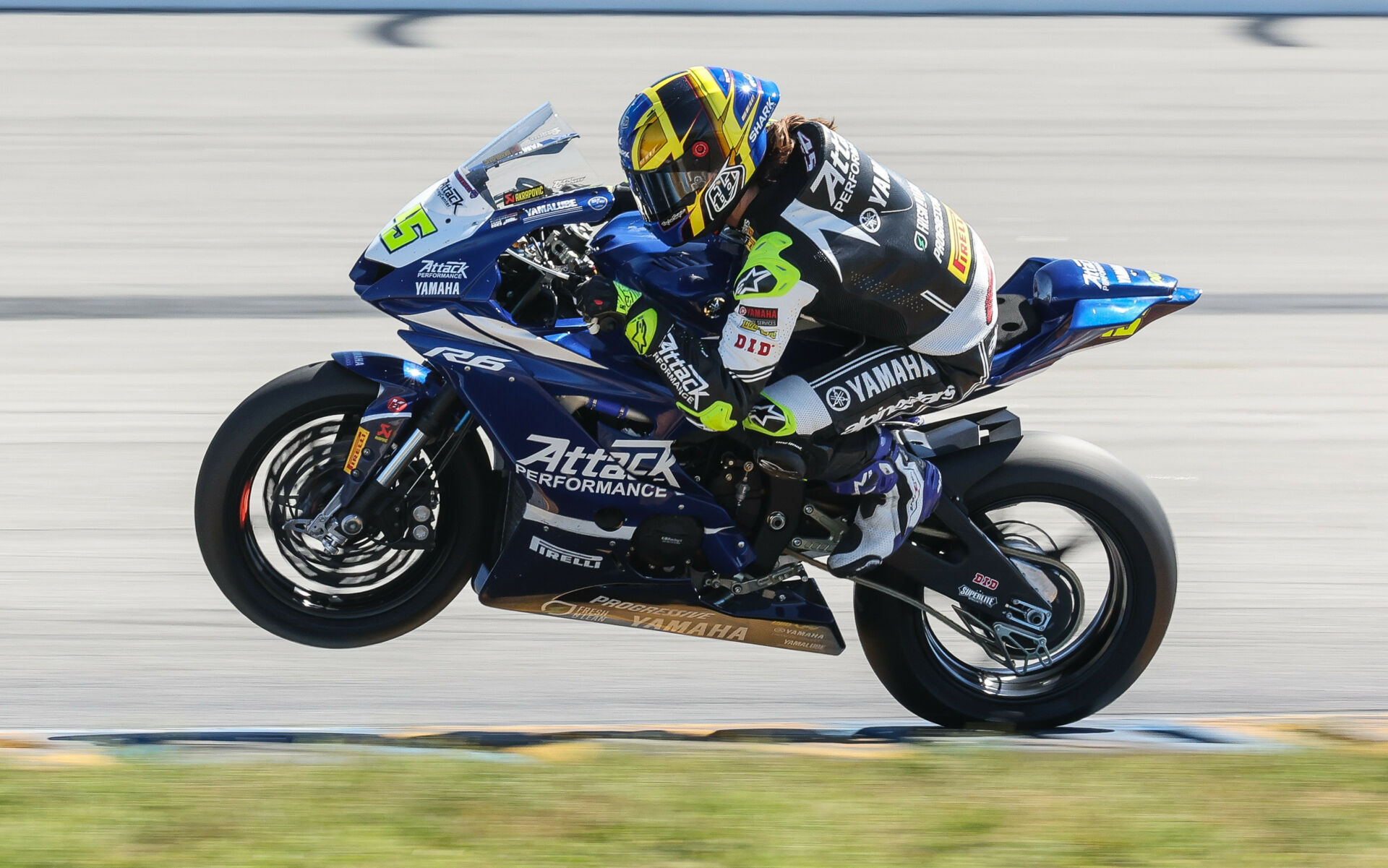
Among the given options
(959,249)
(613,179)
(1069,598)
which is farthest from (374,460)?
(613,179)

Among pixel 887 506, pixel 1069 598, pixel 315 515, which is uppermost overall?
pixel 887 506

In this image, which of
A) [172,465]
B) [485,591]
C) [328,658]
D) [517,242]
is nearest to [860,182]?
[517,242]

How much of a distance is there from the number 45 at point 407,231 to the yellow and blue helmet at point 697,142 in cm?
59

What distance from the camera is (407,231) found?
4.22 meters

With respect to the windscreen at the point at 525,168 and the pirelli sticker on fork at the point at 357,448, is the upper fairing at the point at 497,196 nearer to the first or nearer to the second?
the windscreen at the point at 525,168

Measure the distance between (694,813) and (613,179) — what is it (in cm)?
651

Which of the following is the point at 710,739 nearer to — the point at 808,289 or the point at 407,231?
the point at 808,289

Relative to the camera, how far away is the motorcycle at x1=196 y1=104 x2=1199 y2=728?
13.9ft

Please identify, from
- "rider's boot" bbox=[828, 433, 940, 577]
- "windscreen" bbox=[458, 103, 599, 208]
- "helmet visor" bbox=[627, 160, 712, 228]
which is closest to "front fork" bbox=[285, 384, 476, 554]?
"windscreen" bbox=[458, 103, 599, 208]

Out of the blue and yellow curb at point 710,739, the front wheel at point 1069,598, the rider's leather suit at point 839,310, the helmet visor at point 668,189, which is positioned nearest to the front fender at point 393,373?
the rider's leather suit at point 839,310

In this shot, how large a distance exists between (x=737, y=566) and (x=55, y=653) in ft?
6.74

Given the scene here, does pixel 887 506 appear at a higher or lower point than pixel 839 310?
lower

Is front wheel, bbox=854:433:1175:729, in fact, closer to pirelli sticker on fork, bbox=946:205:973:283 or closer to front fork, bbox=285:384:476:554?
pirelli sticker on fork, bbox=946:205:973:283

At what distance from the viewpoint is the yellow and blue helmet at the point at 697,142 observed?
3.90 meters
